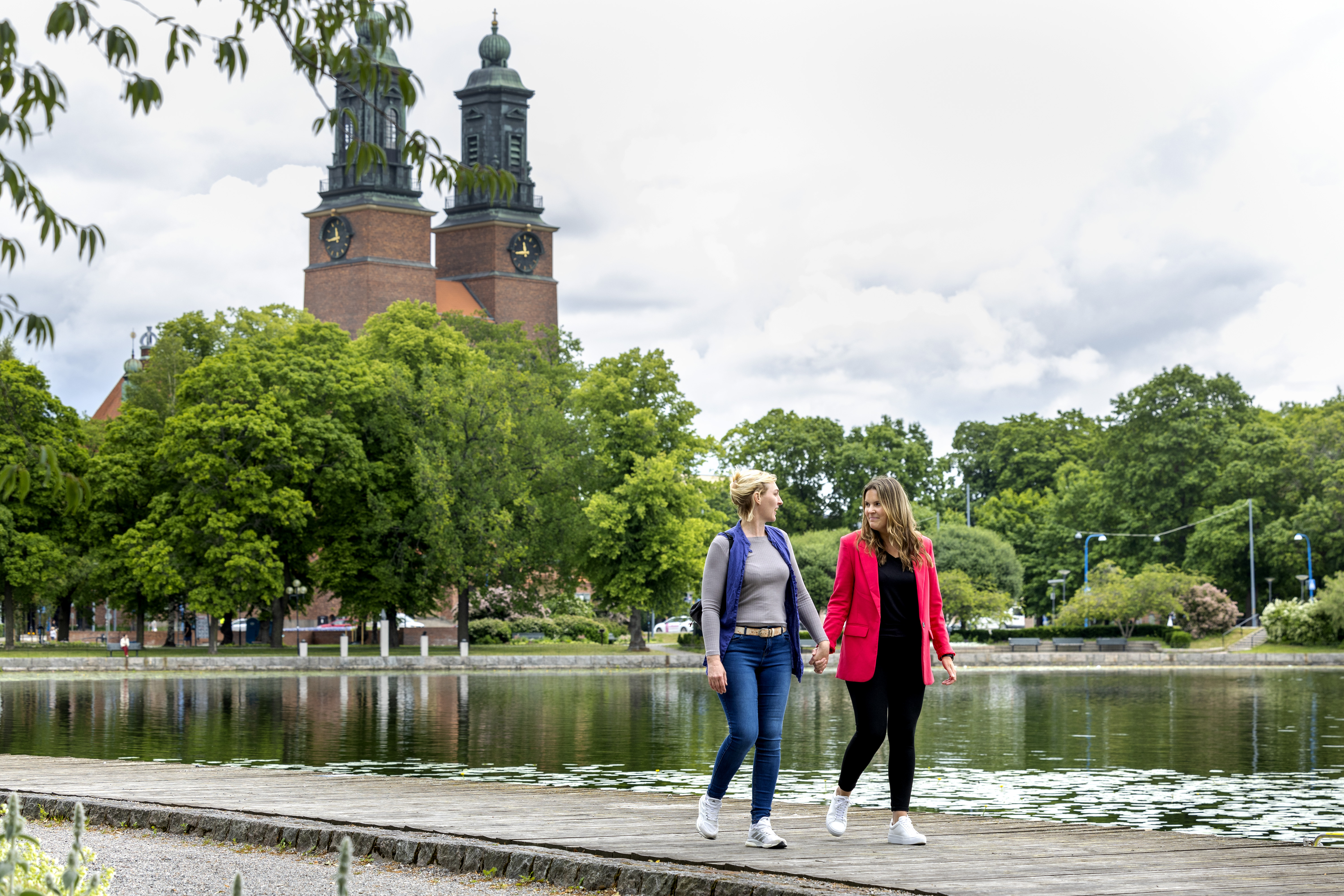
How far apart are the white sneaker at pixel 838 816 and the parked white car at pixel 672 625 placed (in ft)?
256

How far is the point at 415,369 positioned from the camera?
59.6 metres

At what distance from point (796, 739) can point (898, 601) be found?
13.3 m

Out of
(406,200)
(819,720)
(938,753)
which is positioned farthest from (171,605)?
(938,753)

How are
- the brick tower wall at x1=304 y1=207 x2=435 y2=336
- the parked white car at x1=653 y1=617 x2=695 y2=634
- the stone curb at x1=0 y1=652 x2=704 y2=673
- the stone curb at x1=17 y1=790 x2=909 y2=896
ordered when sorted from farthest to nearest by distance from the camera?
1. the parked white car at x1=653 y1=617 x2=695 y2=634
2. the brick tower wall at x1=304 y1=207 x2=435 y2=336
3. the stone curb at x1=0 y1=652 x2=704 y2=673
4. the stone curb at x1=17 y1=790 x2=909 y2=896

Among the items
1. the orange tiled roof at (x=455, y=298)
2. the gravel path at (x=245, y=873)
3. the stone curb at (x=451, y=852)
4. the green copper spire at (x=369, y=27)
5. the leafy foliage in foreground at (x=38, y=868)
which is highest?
the orange tiled roof at (x=455, y=298)

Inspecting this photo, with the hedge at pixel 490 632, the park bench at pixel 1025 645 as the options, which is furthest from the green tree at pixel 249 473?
the park bench at pixel 1025 645

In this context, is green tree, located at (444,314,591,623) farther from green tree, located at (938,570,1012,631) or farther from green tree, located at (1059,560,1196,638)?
green tree, located at (1059,560,1196,638)

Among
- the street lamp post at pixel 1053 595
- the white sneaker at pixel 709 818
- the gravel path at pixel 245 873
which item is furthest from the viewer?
the street lamp post at pixel 1053 595

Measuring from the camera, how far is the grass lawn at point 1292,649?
2250 inches

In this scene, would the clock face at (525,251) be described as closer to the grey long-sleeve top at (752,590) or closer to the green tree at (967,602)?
the green tree at (967,602)

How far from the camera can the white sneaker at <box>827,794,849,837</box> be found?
837cm

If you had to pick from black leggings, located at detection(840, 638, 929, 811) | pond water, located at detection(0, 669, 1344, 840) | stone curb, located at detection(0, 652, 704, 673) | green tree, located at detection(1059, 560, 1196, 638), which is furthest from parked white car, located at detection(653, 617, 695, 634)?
black leggings, located at detection(840, 638, 929, 811)

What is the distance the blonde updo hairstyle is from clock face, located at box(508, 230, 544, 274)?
87.8 metres

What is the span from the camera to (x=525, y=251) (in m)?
95.6
